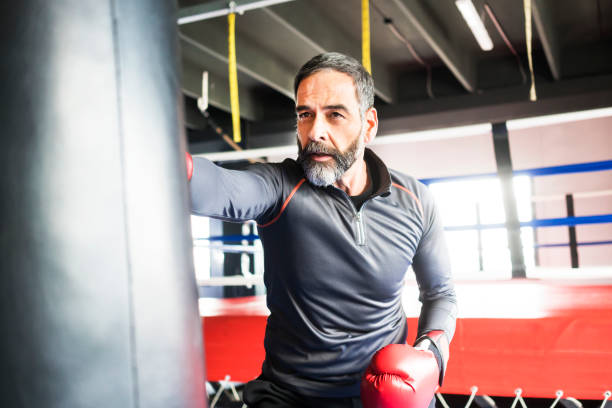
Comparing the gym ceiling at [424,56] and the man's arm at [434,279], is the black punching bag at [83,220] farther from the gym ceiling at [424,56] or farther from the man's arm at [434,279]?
the gym ceiling at [424,56]

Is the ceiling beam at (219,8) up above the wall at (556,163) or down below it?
above

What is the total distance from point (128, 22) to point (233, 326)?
194cm

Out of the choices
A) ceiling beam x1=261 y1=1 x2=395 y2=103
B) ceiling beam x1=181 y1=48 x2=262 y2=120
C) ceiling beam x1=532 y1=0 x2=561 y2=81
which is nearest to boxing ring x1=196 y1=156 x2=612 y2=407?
ceiling beam x1=261 y1=1 x2=395 y2=103

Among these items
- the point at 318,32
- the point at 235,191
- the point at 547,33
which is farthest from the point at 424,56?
the point at 235,191

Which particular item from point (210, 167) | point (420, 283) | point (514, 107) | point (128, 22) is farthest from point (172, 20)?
point (514, 107)

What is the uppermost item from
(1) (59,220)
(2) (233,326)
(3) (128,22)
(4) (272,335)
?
(3) (128,22)

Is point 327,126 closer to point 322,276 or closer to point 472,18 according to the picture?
point 322,276

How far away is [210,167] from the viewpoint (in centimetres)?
91

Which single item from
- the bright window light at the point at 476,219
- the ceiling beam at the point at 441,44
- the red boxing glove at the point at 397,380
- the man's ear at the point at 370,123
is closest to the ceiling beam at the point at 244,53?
the ceiling beam at the point at 441,44

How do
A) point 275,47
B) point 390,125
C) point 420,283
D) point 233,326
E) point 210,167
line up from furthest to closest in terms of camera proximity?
point 390,125
point 275,47
point 233,326
point 420,283
point 210,167

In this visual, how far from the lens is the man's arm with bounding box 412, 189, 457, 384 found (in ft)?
4.40

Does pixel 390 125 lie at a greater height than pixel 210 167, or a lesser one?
greater

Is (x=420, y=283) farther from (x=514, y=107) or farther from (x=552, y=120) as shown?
(x=514, y=107)

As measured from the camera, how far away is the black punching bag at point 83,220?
0.89ft
